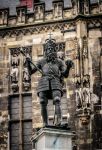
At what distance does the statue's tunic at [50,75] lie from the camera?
10039 mm

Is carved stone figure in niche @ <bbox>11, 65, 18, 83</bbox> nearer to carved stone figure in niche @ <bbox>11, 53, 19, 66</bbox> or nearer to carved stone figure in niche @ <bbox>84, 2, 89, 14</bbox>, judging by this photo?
carved stone figure in niche @ <bbox>11, 53, 19, 66</bbox>

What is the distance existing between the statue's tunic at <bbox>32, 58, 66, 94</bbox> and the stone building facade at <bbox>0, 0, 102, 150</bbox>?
193 inches

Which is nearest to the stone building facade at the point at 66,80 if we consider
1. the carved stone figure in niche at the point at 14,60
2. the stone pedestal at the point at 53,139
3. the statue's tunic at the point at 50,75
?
the carved stone figure in niche at the point at 14,60

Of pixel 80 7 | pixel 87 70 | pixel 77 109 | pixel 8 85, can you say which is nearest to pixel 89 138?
pixel 77 109

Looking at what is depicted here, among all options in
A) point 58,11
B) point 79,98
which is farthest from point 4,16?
point 79,98

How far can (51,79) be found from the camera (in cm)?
1008

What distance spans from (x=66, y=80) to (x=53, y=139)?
6553 millimetres

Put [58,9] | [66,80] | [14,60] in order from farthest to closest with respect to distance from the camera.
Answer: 1. [58,9]
2. [14,60]
3. [66,80]

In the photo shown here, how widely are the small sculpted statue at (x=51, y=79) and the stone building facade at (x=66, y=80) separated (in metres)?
4.93

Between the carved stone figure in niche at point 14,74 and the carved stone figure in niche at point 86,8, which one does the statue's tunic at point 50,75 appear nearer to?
the carved stone figure in niche at point 14,74

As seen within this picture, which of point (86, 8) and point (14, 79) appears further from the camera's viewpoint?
point (86, 8)

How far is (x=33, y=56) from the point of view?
54.6 feet

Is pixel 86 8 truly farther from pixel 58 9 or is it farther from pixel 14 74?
pixel 14 74

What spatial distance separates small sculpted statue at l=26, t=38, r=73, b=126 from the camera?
10.0 metres
